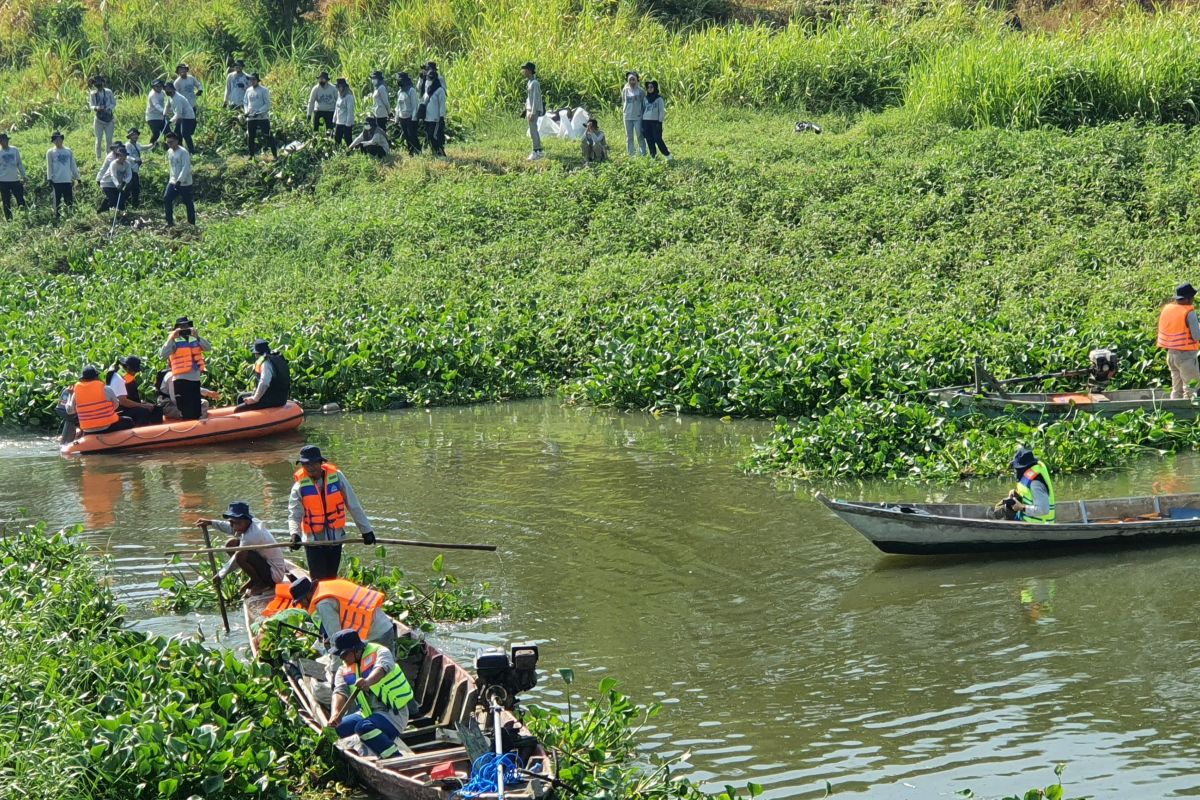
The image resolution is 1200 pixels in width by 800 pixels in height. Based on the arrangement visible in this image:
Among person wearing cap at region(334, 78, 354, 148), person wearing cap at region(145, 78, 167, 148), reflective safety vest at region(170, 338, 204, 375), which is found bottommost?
reflective safety vest at region(170, 338, 204, 375)

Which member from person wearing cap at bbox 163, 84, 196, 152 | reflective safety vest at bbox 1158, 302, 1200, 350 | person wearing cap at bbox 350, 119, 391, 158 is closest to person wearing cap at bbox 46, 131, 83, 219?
person wearing cap at bbox 163, 84, 196, 152

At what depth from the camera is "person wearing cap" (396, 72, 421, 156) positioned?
29.8 m

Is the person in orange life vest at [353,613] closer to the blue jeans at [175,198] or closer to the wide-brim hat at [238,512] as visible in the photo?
the wide-brim hat at [238,512]

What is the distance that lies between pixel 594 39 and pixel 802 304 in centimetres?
1469

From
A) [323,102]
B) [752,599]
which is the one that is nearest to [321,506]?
[752,599]

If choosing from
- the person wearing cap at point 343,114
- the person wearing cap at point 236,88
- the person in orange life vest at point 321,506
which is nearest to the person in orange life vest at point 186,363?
the person in orange life vest at point 321,506

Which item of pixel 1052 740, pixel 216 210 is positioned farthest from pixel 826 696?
pixel 216 210

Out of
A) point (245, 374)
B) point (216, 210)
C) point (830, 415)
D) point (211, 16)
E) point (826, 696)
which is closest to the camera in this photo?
point (826, 696)

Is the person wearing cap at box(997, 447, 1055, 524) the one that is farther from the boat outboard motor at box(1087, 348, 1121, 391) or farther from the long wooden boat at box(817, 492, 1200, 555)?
the boat outboard motor at box(1087, 348, 1121, 391)

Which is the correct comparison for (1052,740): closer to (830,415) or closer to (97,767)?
(97,767)

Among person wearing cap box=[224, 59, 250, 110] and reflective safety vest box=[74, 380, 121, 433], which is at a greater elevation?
person wearing cap box=[224, 59, 250, 110]

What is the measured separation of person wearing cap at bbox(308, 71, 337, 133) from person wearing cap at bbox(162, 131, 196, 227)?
322cm

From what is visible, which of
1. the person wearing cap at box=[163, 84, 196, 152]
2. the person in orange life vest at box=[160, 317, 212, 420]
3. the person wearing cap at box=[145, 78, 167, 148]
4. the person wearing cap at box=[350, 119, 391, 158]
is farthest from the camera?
the person wearing cap at box=[145, 78, 167, 148]

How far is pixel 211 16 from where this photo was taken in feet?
129
